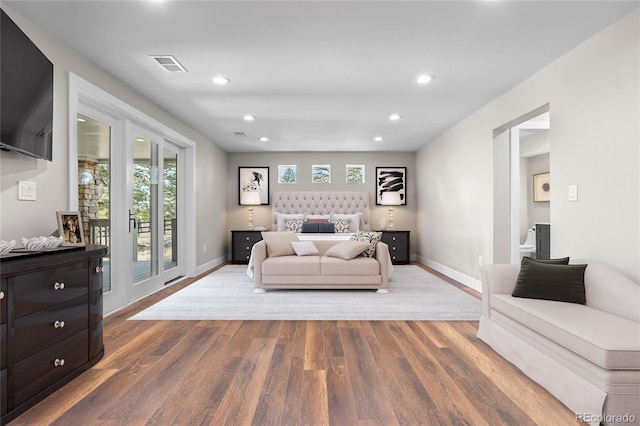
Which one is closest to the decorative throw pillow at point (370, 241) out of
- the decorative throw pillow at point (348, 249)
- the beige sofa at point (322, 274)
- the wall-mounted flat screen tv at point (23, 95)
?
the decorative throw pillow at point (348, 249)

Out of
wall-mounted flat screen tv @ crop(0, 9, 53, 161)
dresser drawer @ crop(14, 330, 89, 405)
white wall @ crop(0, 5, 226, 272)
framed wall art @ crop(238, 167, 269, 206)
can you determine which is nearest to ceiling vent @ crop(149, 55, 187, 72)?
white wall @ crop(0, 5, 226, 272)

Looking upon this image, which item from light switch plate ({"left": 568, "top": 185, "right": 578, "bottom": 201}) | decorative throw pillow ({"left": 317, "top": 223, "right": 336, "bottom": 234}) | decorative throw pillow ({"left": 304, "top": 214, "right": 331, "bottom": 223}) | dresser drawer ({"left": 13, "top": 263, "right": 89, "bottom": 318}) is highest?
light switch plate ({"left": 568, "top": 185, "right": 578, "bottom": 201})

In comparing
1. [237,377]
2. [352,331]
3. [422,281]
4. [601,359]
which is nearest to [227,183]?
[422,281]

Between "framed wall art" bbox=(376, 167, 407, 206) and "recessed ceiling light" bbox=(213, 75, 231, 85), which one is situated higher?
"recessed ceiling light" bbox=(213, 75, 231, 85)

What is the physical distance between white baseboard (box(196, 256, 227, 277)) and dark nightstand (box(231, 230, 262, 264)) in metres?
0.30

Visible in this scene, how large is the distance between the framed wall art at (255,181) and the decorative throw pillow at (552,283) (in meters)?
5.65

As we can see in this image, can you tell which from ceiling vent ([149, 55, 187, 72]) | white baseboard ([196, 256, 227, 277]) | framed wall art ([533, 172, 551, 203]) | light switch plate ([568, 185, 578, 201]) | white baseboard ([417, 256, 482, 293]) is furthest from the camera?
framed wall art ([533, 172, 551, 203])

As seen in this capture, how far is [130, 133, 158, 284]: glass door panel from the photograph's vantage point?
407 cm

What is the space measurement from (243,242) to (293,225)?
1.10 metres

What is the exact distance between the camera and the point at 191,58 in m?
2.95

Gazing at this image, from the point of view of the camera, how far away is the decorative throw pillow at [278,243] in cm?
472

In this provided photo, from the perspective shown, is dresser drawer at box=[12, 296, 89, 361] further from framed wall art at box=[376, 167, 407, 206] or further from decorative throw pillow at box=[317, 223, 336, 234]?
framed wall art at box=[376, 167, 407, 206]

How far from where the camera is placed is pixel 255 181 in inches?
293

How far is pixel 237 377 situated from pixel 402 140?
5.27 meters
